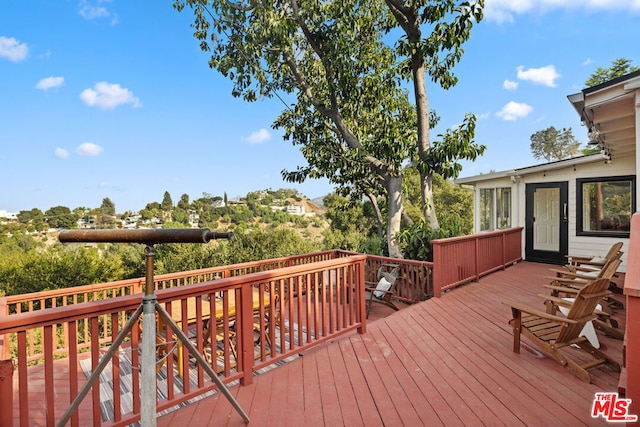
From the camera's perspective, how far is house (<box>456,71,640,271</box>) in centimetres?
708

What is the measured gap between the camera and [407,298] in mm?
6379

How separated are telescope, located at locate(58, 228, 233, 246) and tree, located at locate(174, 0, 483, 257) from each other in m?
6.16

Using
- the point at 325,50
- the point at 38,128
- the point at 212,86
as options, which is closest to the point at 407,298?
the point at 325,50

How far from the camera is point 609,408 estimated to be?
221cm

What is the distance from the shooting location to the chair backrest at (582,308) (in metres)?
2.85

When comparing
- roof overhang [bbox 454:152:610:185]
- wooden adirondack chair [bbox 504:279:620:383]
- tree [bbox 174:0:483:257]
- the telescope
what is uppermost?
tree [bbox 174:0:483:257]

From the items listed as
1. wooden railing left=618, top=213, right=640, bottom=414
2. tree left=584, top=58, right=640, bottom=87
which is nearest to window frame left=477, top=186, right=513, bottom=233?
wooden railing left=618, top=213, right=640, bottom=414

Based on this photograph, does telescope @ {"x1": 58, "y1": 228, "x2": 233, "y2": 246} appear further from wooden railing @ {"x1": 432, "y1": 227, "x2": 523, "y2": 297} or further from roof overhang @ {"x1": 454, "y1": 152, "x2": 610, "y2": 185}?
roof overhang @ {"x1": 454, "y1": 152, "x2": 610, "y2": 185}

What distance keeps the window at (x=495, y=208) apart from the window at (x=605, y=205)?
5.66 feet

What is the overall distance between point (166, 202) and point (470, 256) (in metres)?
17.8

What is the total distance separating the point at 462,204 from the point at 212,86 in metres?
19.5

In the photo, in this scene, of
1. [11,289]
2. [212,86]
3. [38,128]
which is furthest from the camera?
[212,86]

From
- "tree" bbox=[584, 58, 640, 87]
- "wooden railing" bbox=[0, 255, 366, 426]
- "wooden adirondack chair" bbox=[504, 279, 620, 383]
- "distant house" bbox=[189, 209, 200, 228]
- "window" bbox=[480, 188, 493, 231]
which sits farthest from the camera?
"tree" bbox=[584, 58, 640, 87]

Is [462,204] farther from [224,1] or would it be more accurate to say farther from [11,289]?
[11,289]
